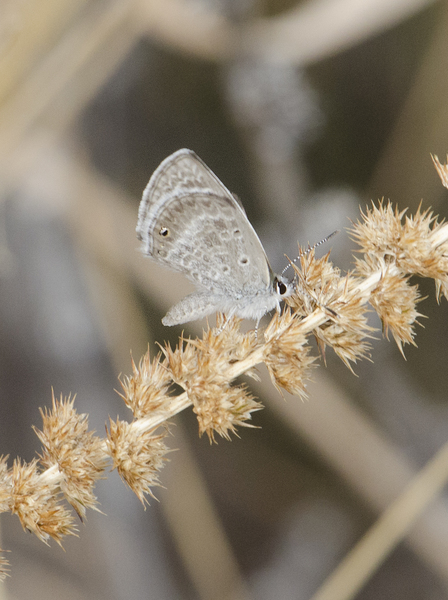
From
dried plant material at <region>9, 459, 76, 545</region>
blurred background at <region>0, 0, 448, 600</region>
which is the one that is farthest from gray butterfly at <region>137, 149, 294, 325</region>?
blurred background at <region>0, 0, 448, 600</region>

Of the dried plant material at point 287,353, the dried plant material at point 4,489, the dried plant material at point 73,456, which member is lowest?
the dried plant material at point 4,489

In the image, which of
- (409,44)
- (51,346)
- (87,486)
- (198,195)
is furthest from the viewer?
(51,346)

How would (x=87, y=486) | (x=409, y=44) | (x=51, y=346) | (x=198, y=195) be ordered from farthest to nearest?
1. (x=51, y=346)
2. (x=409, y=44)
3. (x=198, y=195)
4. (x=87, y=486)

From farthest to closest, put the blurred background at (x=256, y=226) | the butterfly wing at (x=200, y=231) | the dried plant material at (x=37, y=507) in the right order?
the blurred background at (x=256, y=226) < the butterfly wing at (x=200, y=231) < the dried plant material at (x=37, y=507)

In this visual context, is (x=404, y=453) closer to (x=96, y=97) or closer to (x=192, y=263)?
(x=192, y=263)

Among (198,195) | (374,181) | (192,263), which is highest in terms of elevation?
(374,181)

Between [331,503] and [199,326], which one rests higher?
[199,326]

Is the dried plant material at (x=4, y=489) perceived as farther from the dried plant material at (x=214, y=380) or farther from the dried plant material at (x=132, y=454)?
the dried plant material at (x=214, y=380)

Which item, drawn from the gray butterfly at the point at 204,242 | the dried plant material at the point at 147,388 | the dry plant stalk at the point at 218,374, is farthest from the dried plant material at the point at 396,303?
the dried plant material at the point at 147,388

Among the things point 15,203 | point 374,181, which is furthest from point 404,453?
point 15,203
